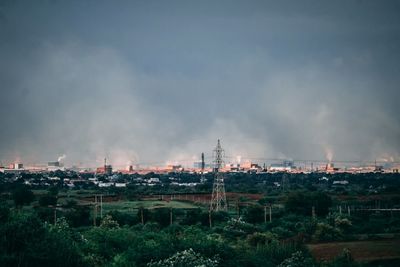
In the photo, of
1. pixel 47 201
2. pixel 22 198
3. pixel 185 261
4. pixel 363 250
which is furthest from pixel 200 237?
pixel 22 198

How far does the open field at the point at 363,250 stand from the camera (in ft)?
114

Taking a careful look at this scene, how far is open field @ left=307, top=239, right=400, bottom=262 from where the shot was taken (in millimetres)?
34650

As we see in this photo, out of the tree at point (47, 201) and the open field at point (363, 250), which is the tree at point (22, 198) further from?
the open field at point (363, 250)

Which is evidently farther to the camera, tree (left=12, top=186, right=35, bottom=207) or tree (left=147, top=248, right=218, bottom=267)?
tree (left=12, top=186, right=35, bottom=207)

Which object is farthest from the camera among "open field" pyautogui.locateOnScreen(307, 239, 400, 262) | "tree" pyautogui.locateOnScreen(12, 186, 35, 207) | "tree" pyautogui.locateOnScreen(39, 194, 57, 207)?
"tree" pyautogui.locateOnScreen(12, 186, 35, 207)

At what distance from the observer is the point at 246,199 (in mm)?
83312

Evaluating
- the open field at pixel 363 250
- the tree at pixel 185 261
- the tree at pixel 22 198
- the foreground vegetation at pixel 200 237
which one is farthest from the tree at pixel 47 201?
the tree at pixel 185 261

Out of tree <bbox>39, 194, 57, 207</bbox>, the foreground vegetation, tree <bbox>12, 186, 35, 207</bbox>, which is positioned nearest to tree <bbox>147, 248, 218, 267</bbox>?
the foreground vegetation

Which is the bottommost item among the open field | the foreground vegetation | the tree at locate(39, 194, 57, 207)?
the open field

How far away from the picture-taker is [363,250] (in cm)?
3753

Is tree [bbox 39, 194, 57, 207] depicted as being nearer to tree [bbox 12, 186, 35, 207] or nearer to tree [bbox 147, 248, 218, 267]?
tree [bbox 12, 186, 35, 207]

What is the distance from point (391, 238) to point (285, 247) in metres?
16.0

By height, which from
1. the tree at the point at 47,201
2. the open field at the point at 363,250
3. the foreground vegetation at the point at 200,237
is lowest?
the open field at the point at 363,250

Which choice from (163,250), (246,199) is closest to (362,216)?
(246,199)
